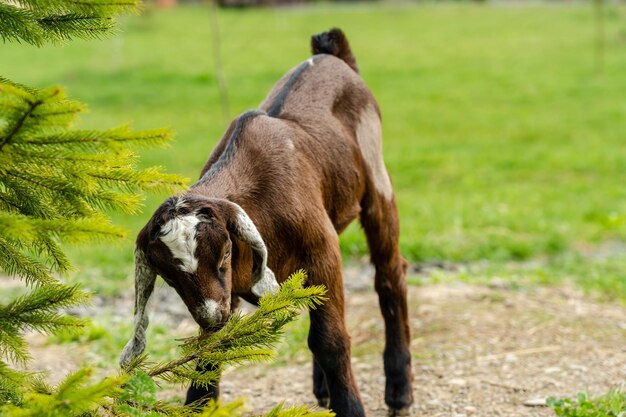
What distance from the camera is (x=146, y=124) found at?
17.8 m

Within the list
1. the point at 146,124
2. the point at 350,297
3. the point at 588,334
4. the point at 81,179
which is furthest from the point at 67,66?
the point at 81,179

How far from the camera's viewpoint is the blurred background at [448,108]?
30.5ft

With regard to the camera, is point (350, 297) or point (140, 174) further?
point (350, 297)

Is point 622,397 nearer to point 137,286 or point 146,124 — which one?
point 137,286

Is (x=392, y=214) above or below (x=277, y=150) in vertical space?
below

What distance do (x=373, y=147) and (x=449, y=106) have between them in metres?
14.3

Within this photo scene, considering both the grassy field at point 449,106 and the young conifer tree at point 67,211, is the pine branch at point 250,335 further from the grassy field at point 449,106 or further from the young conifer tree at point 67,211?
the grassy field at point 449,106

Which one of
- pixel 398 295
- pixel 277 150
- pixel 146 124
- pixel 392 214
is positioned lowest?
pixel 146 124

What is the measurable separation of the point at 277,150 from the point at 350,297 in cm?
346

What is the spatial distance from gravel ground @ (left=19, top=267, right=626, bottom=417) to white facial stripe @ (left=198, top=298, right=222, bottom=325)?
1874mm

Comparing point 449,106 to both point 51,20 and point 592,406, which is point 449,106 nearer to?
point 592,406

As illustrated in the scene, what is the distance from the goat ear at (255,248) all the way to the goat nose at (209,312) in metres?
0.27

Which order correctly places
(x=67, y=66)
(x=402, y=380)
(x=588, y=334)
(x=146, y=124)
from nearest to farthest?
(x=402, y=380) < (x=588, y=334) < (x=146, y=124) < (x=67, y=66)

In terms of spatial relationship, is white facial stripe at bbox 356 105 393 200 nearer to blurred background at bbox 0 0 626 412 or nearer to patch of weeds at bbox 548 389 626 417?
blurred background at bbox 0 0 626 412
